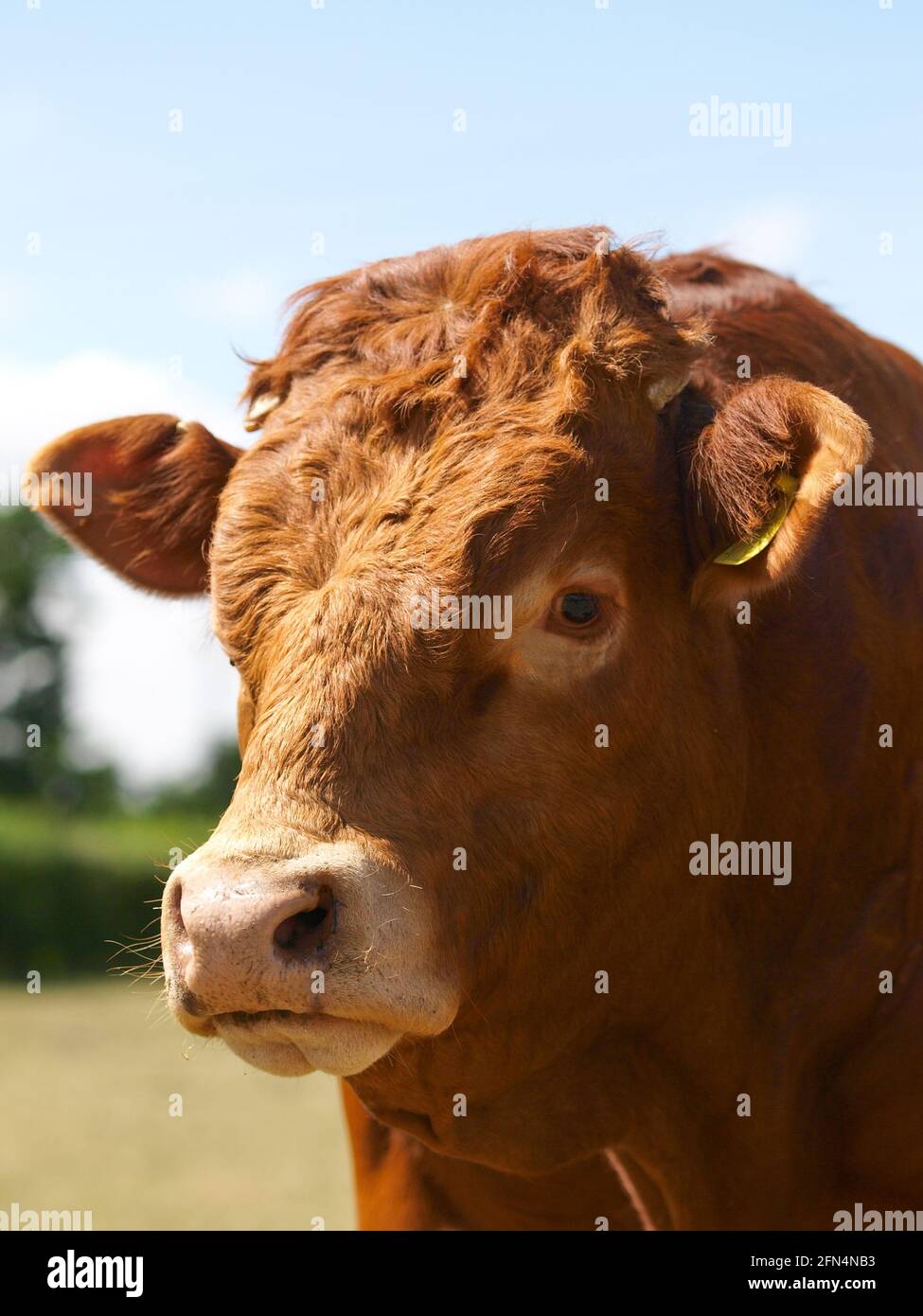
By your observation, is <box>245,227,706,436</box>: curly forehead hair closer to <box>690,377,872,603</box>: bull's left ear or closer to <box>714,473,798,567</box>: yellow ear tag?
<box>690,377,872,603</box>: bull's left ear

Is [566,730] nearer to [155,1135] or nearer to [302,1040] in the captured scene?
[302,1040]

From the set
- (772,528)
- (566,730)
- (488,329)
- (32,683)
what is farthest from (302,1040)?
(32,683)

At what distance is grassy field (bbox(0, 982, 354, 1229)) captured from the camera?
12742 millimetres

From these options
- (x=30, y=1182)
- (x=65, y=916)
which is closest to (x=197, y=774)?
(x=65, y=916)

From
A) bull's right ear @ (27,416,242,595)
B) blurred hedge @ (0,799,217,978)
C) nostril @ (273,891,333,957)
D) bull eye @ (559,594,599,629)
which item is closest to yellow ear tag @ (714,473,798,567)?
bull eye @ (559,594,599,629)

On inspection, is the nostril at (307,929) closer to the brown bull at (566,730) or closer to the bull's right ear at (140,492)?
the brown bull at (566,730)

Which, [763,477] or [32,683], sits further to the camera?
[32,683]

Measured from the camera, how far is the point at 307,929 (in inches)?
111

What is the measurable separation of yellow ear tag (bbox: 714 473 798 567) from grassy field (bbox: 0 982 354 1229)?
5406 millimetres

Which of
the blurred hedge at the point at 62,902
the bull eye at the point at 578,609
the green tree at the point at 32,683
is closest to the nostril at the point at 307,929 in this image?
the bull eye at the point at 578,609

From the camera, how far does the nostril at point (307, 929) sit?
278cm

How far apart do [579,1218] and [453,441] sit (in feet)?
8.18

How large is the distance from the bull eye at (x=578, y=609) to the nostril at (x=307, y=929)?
940mm

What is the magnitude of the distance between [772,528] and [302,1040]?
5.26ft
